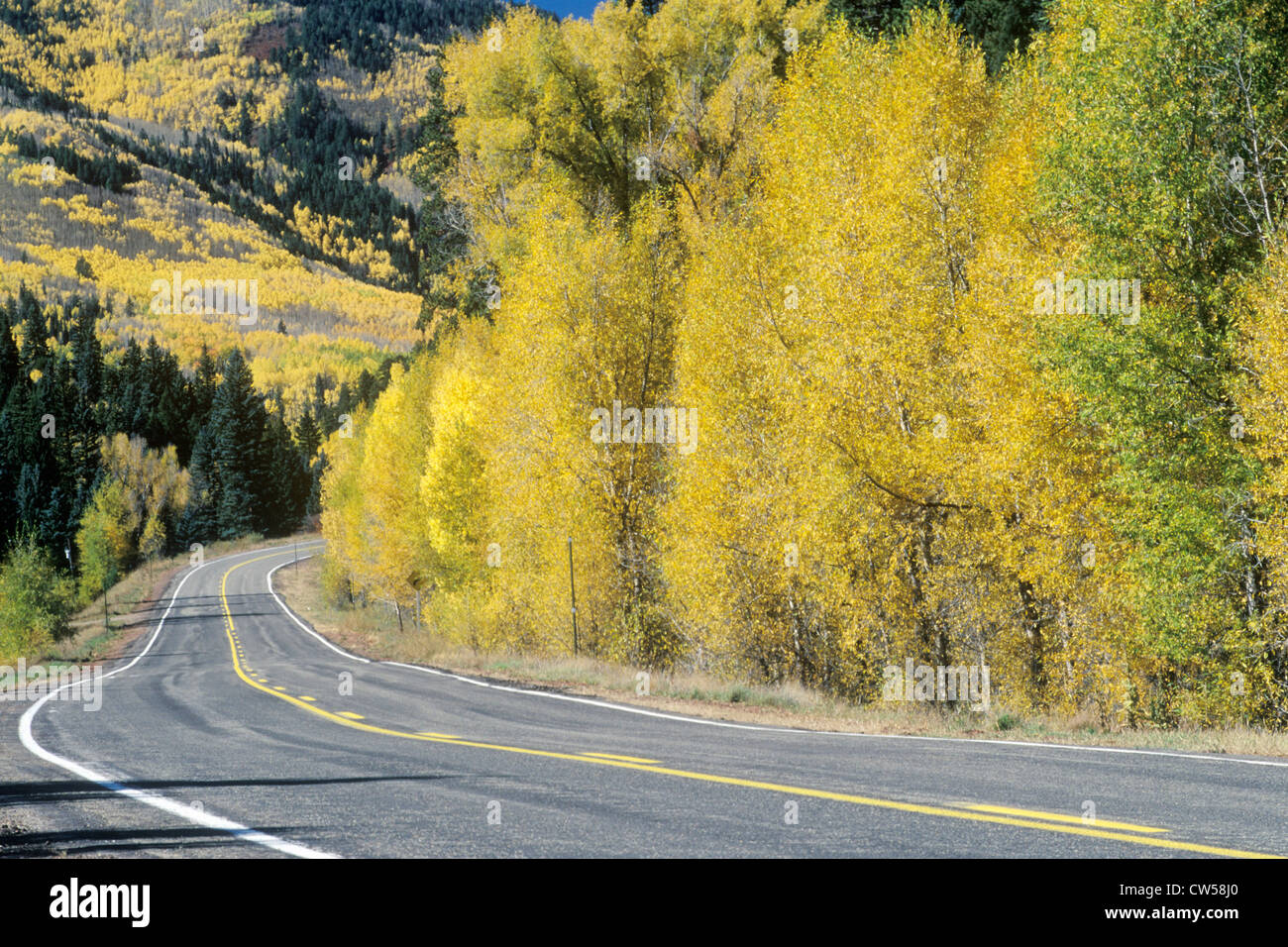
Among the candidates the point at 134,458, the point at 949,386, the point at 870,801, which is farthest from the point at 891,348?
the point at 134,458

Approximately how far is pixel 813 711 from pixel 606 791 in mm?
7023

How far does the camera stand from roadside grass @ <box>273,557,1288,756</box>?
9586 millimetres

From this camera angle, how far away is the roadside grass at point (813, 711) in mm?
9586

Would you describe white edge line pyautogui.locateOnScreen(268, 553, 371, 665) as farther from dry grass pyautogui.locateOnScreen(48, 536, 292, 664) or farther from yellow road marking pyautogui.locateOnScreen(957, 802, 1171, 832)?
yellow road marking pyautogui.locateOnScreen(957, 802, 1171, 832)

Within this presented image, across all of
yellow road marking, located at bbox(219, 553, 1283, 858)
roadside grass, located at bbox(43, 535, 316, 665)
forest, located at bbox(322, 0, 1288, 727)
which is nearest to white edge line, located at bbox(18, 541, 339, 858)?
yellow road marking, located at bbox(219, 553, 1283, 858)

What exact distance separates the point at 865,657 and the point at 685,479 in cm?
555

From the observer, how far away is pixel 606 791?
7141mm

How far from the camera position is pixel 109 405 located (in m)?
111

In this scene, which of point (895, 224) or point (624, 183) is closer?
point (895, 224)

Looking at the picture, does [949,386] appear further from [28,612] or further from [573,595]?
[28,612]

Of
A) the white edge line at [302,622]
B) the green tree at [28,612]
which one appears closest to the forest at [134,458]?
the white edge line at [302,622]
